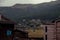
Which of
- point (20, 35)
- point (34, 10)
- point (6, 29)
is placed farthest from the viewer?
point (34, 10)

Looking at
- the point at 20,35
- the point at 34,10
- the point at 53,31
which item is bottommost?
the point at 20,35

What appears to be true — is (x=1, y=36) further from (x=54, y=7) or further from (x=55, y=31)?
(x=54, y=7)

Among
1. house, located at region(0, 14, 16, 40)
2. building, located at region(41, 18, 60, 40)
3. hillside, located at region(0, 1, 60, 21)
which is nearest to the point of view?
house, located at region(0, 14, 16, 40)

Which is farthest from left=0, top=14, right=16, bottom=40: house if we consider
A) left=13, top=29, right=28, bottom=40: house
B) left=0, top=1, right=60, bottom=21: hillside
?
left=0, top=1, right=60, bottom=21: hillside

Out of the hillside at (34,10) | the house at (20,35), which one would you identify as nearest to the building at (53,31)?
the house at (20,35)

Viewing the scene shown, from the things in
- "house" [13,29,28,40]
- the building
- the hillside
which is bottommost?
"house" [13,29,28,40]

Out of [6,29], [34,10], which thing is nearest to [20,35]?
[6,29]

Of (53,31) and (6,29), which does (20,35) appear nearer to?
(6,29)

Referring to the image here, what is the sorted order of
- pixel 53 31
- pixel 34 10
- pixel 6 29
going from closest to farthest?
pixel 6 29 → pixel 53 31 → pixel 34 10

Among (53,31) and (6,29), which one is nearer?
(6,29)

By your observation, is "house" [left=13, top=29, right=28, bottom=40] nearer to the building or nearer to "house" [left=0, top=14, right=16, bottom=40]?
"house" [left=0, top=14, right=16, bottom=40]

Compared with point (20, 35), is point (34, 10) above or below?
above

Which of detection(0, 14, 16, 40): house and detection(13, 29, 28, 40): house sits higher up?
detection(0, 14, 16, 40): house
